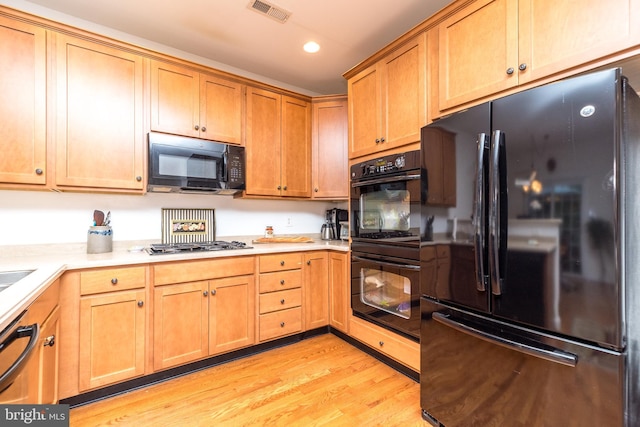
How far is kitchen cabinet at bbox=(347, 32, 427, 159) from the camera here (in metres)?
1.96

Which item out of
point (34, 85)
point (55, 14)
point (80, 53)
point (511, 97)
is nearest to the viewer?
point (511, 97)

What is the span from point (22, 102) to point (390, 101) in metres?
2.39

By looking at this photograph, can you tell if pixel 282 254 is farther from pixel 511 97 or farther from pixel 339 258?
pixel 511 97

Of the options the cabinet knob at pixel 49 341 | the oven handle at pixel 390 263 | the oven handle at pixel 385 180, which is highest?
the oven handle at pixel 385 180

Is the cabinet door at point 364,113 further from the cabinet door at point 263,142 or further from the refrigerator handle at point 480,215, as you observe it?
the refrigerator handle at point 480,215

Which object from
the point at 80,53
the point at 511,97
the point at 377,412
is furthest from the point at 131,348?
the point at 511,97

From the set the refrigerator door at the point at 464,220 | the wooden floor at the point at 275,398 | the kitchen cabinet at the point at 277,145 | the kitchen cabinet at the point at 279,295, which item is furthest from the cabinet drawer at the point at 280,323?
the refrigerator door at the point at 464,220

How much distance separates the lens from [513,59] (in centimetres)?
146

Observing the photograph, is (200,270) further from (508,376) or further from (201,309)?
(508,376)

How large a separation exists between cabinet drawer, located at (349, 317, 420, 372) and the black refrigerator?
449 mm

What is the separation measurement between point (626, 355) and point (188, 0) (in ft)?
9.65

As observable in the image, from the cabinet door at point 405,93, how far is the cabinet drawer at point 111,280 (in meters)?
1.93

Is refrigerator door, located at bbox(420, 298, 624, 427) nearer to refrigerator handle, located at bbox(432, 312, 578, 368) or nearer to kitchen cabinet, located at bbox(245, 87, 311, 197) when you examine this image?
refrigerator handle, located at bbox(432, 312, 578, 368)

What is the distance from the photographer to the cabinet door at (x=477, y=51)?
4.85 feet
